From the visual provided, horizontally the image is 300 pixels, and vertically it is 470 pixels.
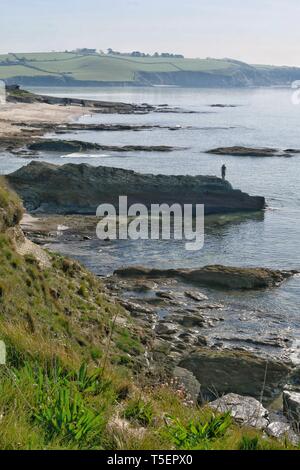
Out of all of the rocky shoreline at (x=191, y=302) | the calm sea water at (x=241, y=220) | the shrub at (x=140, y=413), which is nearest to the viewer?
the shrub at (x=140, y=413)

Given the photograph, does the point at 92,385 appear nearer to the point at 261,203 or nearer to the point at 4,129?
the point at 261,203

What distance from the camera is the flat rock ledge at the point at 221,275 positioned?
25.8 meters

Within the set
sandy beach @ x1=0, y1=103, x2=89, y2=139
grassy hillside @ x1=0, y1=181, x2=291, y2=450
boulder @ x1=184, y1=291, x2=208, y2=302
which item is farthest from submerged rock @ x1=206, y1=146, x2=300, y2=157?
grassy hillside @ x1=0, y1=181, x2=291, y2=450

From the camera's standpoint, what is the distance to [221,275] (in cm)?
2612

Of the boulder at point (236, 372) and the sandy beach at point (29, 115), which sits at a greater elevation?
the sandy beach at point (29, 115)

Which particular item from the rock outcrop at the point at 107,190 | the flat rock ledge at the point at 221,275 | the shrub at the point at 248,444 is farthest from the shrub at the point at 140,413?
the rock outcrop at the point at 107,190

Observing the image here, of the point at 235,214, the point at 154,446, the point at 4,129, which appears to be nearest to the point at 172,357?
the point at 154,446

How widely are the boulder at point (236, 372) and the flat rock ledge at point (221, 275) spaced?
8124 millimetres

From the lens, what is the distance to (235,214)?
4025 centimetres

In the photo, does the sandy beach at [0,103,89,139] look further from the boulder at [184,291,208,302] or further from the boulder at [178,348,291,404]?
the boulder at [178,348,291,404]

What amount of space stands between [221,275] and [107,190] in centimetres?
1549

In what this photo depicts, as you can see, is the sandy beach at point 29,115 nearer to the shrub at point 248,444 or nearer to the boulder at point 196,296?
the boulder at point 196,296

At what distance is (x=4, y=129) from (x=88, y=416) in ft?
253

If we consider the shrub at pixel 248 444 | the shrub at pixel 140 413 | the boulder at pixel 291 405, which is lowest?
the boulder at pixel 291 405
